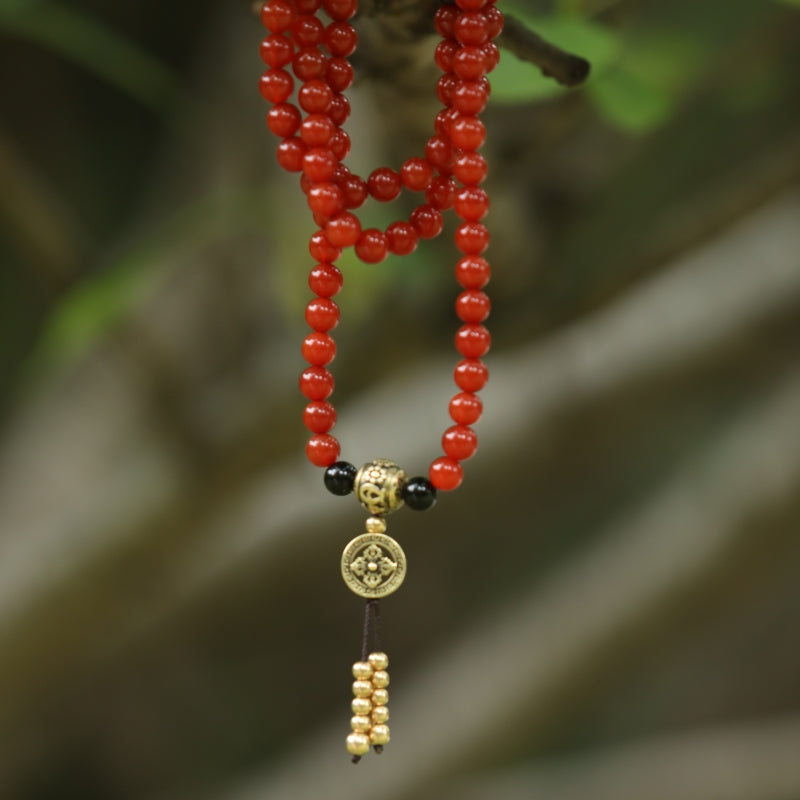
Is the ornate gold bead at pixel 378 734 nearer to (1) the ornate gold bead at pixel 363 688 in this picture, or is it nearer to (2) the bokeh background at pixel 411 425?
(1) the ornate gold bead at pixel 363 688

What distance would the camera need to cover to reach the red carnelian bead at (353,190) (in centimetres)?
43

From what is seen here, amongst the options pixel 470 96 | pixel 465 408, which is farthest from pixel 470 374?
pixel 470 96

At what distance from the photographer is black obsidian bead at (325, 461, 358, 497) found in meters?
0.44

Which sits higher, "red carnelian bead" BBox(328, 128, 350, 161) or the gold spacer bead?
"red carnelian bead" BBox(328, 128, 350, 161)

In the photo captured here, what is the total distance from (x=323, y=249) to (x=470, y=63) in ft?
Result: 0.32

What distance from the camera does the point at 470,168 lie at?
41 cm

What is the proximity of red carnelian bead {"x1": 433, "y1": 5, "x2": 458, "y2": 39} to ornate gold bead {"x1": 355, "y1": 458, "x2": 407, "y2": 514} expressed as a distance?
0.18m

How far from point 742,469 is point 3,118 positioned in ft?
3.14

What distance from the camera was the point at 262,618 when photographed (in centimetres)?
138

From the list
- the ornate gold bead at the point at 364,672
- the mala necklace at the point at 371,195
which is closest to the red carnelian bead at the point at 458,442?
the mala necklace at the point at 371,195

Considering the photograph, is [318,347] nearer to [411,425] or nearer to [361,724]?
[361,724]

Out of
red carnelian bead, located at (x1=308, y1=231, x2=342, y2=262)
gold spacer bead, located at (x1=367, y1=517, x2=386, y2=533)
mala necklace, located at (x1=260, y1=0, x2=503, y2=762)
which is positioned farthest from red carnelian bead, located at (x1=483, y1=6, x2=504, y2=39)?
gold spacer bead, located at (x1=367, y1=517, x2=386, y2=533)

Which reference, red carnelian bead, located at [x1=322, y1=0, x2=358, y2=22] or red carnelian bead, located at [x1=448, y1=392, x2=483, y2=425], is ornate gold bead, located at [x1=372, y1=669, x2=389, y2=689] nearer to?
red carnelian bead, located at [x1=448, y1=392, x2=483, y2=425]

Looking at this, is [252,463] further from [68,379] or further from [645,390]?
[68,379]
